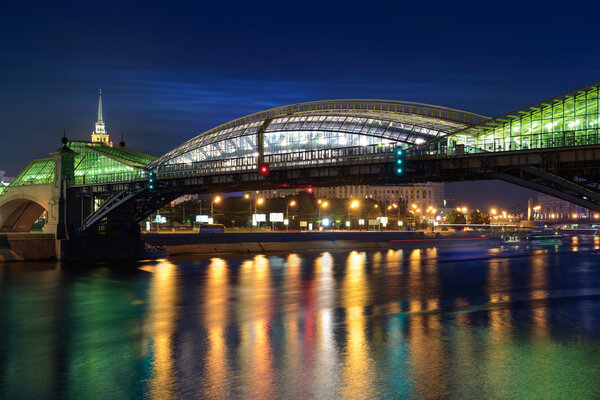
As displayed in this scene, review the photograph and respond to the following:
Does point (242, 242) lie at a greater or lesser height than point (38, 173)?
lesser

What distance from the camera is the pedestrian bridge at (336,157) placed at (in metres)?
41.3

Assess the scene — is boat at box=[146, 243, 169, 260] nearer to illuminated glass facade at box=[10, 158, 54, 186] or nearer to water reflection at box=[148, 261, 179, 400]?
illuminated glass facade at box=[10, 158, 54, 186]

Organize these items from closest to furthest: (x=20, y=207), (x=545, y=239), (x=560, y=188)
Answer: (x=560, y=188) < (x=20, y=207) < (x=545, y=239)

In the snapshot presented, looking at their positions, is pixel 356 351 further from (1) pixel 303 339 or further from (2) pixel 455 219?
(2) pixel 455 219

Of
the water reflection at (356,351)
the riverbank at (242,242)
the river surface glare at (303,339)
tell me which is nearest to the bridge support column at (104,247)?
the riverbank at (242,242)

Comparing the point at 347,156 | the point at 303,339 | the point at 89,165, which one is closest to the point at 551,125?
the point at 347,156

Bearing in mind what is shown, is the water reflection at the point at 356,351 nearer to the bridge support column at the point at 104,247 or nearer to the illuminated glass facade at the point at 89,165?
the bridge support column at the point at 104,247

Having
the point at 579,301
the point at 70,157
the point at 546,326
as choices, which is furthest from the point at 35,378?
the point at 70,157

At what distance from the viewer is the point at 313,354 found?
18422 millimetres

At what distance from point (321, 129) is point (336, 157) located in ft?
59.5

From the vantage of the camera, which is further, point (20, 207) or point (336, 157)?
point (20, 207)

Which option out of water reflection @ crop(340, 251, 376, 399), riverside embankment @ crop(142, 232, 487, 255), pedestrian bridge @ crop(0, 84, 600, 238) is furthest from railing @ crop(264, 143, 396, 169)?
water reflection @ crop(340, 251, 376, 399)

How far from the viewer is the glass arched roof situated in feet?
222

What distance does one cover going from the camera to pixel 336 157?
57875 millimetres
